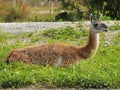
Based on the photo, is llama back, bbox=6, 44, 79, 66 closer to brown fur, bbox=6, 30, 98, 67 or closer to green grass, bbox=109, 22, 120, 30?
brown fur, bbox=6, 30, 98, 67

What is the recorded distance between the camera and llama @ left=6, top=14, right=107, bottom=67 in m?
8.84

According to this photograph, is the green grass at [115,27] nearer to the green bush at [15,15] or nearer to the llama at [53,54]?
the llama at [53,54]

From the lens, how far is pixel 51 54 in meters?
8.95

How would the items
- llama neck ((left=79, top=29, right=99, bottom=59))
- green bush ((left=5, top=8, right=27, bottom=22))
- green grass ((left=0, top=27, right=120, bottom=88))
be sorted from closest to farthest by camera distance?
green grass ((left=0, top=27, right=120, bottom=88)), llama neck ((left=79, top=29, right=99, bottom=59)), green bush ((left=5, top=8, right=27, bottom=22))

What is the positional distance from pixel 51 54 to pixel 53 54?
4 cm

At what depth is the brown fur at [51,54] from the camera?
884 cm

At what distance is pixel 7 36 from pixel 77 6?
7674 millimetres

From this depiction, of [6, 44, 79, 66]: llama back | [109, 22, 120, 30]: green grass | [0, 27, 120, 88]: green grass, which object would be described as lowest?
[0, 27, 120, 88]: green grass

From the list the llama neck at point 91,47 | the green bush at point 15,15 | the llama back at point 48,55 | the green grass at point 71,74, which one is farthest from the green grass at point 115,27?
the green bush at point 15,15

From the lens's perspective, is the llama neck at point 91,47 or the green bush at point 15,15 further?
the green bush at point 15,15

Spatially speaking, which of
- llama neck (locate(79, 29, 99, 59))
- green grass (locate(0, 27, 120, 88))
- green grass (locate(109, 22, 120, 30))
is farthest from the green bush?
llama neck (locate(79, 29, 99, 59))

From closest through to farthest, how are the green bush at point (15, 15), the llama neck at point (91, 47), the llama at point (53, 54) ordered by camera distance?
the llama at point (53, 54) → the llama neck at point (91, 47) → the green bush at point (15, 15)

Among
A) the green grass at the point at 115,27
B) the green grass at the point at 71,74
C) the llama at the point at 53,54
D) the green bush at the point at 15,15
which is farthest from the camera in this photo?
the green bush at the point at 15,15

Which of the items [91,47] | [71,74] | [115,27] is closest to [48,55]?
[91,47]
